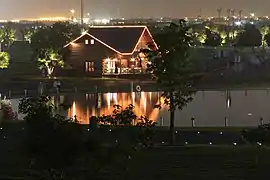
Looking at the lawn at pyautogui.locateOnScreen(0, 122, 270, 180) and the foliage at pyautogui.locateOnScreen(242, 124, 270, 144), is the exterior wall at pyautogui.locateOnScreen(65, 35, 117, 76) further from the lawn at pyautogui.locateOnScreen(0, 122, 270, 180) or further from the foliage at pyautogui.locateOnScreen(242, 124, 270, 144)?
the foliage at pyautogui.locateOnScreen(242, 124, 270, 144)

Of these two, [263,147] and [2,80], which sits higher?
[2,80]

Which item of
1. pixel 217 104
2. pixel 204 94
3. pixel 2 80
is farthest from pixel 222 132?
pixel 2 80

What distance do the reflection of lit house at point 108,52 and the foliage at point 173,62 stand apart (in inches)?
1127

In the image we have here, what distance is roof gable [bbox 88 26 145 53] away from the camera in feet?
169

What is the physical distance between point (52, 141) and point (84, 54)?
137 feet

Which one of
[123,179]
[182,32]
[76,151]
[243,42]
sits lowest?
[123,179]

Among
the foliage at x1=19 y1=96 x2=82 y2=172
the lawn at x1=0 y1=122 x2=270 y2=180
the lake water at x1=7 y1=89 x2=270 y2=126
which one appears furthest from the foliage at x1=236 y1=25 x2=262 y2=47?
the foliage at x1=19 y1=96 x2=82 y2=172

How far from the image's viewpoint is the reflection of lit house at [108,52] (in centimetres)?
4994

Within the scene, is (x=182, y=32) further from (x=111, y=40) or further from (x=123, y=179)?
(x=111, y=40)

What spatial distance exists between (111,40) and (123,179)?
1522 inches

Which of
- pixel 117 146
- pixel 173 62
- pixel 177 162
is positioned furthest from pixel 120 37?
pixel 117 146

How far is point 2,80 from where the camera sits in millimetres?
43625

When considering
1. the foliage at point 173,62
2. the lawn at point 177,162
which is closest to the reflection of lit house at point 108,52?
the foliage at point 173,62

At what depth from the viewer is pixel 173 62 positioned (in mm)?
20203
